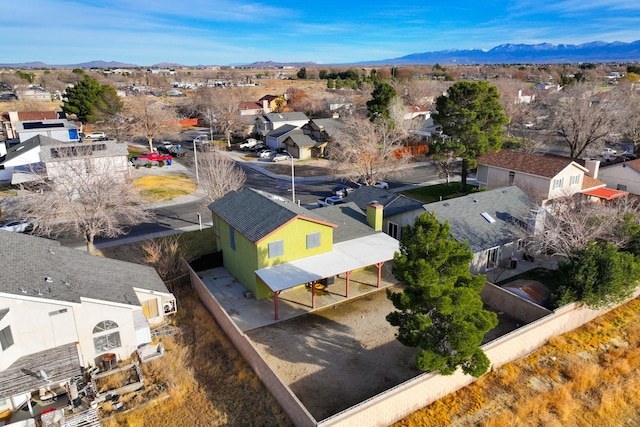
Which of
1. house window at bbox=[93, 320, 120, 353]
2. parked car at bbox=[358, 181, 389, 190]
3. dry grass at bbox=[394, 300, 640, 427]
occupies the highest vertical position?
parked car at bbox=[358, 181, 389, 190]

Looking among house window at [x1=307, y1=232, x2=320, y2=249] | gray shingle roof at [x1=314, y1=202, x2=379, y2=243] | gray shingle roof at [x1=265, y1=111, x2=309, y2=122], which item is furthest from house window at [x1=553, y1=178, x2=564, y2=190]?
gray shingle roof at [x1=265, y1=111, x2=309, y2=122]

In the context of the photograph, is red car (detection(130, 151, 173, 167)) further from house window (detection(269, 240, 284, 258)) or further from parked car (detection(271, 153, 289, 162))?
house window (detection(269, 240, 284, 258))

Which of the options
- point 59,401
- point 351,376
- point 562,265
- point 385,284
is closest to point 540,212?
point 562,265

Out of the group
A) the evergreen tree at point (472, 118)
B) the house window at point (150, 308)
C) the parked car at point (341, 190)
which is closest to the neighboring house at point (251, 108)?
the parked car at point (341, 190)

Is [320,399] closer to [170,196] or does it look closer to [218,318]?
[218,318]

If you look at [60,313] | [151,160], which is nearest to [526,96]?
[151,160]

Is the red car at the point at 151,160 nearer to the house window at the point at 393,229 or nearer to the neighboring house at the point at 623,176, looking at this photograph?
the house window at the point at 393,229

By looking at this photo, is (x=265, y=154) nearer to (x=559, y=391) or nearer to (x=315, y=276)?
(x=315, y=276)
